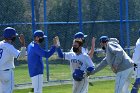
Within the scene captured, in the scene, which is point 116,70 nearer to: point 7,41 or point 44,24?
point 7,41

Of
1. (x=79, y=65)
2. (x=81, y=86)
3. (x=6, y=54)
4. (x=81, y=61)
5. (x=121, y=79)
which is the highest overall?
(x=6, y=54)

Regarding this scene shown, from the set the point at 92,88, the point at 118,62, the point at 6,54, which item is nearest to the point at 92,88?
the point at 92,88

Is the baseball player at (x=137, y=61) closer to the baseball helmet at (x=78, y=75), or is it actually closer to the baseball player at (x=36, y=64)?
the baseball helmet at (x=78, y=75)

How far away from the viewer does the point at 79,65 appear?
1130 cm

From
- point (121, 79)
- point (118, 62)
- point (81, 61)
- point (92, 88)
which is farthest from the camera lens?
point (92, 88)

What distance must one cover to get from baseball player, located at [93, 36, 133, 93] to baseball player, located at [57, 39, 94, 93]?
0.88ft

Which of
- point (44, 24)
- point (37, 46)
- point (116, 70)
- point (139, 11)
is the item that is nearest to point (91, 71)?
point (116, 70)

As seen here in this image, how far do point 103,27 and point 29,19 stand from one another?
3851mm

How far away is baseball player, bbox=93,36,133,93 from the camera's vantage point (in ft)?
36.3

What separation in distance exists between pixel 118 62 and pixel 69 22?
9094mm

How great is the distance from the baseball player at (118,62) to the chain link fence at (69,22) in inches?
301

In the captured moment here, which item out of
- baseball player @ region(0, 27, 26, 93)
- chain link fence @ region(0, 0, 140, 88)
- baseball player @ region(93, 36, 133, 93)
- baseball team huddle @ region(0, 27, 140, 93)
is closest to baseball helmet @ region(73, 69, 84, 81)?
baseball team huddle @ region(0, 27, 140, 93)

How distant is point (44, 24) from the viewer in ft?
61.4

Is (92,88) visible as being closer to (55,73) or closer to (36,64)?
(36,64)
